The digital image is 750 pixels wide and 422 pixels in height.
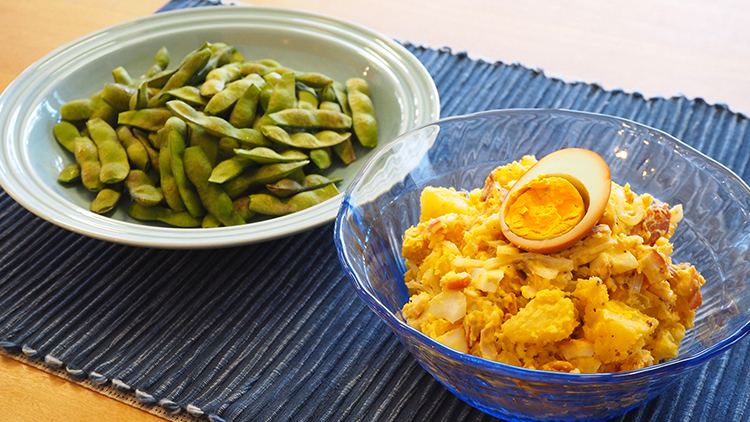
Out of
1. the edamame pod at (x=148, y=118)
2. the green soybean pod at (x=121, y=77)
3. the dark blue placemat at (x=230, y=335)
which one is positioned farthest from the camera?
the green soybean pod at (x=121, y=77)

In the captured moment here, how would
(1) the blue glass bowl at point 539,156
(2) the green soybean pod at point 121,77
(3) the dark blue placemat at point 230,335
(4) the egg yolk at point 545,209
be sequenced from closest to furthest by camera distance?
(1) the blue glass bowl at point 539,156 → (4) the egg yolk at point 545,209 → (3) the dark blue placemat at point 230,335 → (2) the green soybean pod at point 121,77

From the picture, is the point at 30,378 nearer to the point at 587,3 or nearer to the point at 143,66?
the point at 143,66

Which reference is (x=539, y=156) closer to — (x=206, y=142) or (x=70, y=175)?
(x=206, y=142)

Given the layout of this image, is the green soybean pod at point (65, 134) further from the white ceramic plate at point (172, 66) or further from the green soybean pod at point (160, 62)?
the green soybean pod at point (160, 62)

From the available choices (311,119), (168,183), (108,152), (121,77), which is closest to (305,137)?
(311,119)

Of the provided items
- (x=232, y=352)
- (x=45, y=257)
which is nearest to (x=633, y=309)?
(x=232, y=352)

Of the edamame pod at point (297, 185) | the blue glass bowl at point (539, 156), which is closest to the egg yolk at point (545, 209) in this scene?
the blue glass bowl at point (539, 156)
